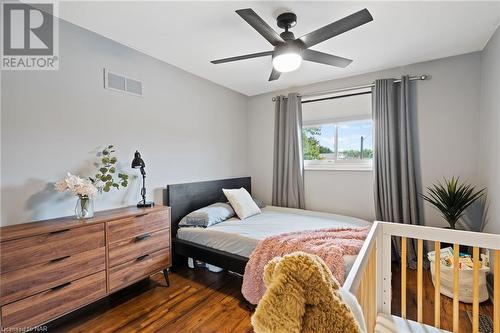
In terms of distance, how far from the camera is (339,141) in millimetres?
3395

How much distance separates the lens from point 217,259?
229cm

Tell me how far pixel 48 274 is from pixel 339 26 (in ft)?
8.32

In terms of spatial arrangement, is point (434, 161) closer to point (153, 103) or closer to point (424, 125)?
point (424, 125)

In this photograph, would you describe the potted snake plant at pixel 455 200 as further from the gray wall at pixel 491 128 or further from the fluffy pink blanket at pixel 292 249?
the fluffy pink blanket at pixel 292 249

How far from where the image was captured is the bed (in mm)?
2225

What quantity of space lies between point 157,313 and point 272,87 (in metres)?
3.20

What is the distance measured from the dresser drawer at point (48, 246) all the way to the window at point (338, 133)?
2779mm

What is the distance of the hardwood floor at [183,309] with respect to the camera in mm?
1775

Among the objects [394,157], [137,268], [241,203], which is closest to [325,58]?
[394,157]

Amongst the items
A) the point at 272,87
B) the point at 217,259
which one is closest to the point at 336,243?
the point at 217,259

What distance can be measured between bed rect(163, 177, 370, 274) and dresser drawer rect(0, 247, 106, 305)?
0.90 meters

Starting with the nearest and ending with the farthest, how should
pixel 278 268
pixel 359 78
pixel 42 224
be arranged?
1. pixel 278 268
2. pixel 42 224
3. pixel 359 78

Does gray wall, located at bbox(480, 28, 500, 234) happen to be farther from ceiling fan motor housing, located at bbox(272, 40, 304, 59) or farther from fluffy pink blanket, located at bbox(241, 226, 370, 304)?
ceiling fan motor housing, located at bbox(272, 40, 304, 59)
